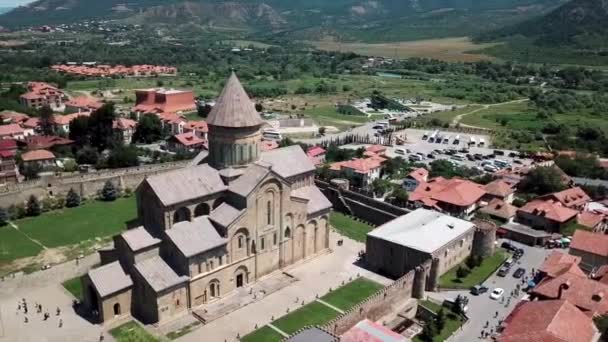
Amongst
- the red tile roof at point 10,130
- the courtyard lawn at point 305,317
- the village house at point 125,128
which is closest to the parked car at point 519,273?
the courtyard lawn at point 305,317

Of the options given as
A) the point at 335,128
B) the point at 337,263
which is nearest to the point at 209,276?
the point at 337,263

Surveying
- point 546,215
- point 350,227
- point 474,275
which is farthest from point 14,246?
point 546,215

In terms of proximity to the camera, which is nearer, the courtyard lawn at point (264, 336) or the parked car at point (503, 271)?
the courtyard lawn at point (264, 336)

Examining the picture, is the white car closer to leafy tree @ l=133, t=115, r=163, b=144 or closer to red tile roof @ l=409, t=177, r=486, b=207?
red tile roof @ l=409, t=177, r=486, b=207

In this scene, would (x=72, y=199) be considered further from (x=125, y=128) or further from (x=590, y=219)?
(x=590, y=219)

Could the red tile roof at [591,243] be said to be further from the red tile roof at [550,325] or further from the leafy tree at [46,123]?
the leafy tree at [46,123]

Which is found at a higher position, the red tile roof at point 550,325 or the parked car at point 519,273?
the red tile roof at point 550,325
